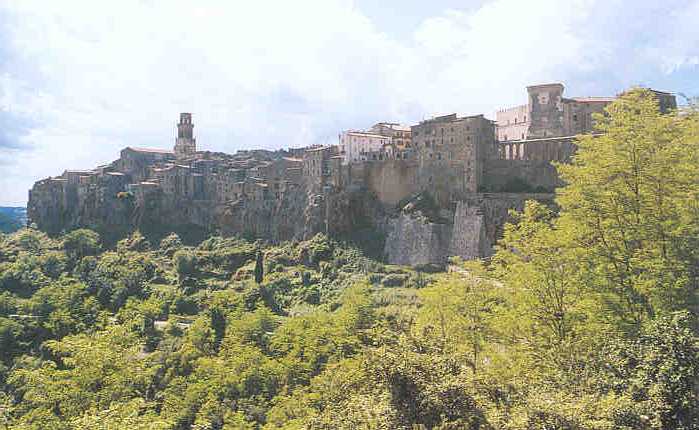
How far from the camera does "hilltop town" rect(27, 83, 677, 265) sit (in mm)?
46281

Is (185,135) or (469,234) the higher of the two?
(185,135)

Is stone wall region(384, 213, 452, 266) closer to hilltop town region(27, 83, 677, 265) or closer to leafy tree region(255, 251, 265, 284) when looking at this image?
hilltop town region(27, 83, 677, 265)

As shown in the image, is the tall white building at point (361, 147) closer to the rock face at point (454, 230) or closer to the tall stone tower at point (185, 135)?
the rock face at point (454, 230)

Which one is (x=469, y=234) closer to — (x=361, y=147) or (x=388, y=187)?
(x=388, y=187)

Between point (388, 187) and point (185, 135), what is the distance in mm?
66218

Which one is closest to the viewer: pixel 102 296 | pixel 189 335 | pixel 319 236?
pixel 189 335

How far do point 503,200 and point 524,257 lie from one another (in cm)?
2915

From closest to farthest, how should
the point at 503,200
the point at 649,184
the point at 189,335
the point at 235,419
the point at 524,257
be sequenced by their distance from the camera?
the point at 649,184 < the point at 524,257 < the point at 235,419 < the point at 503,200 < the point at 189,335

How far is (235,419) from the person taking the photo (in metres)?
34.0

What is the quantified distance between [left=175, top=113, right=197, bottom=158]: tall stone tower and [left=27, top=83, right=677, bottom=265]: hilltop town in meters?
16.2

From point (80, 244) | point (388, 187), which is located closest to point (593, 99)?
point (388, 187)

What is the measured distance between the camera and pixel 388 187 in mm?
55750

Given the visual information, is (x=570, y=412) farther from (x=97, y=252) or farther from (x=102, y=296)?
(x=97, y=252)

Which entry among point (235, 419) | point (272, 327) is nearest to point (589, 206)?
point (235, 419)
